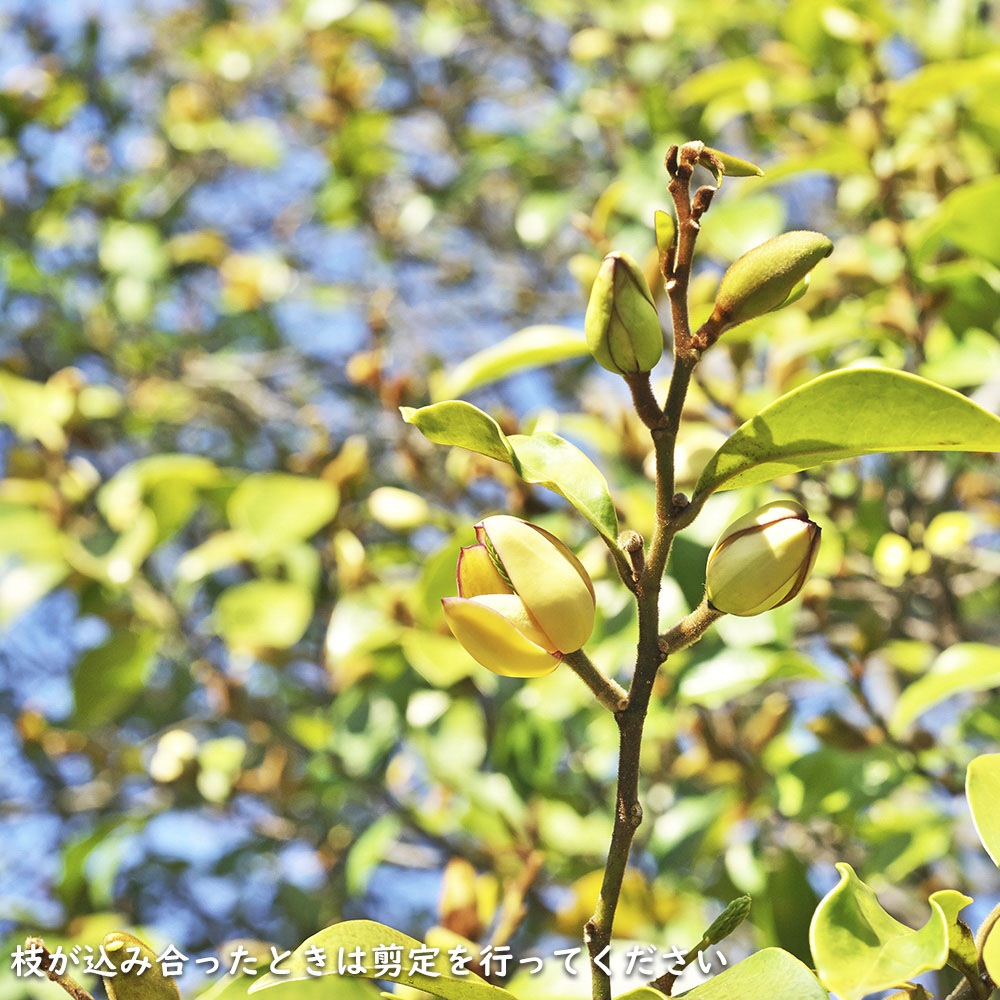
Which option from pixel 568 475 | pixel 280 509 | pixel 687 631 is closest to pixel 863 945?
pixel 687 631

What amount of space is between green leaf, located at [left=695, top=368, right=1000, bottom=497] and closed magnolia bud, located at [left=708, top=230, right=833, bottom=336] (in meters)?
0.05

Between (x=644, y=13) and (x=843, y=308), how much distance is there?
3.58 feet

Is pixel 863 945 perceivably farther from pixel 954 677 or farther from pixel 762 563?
pixel 954 677

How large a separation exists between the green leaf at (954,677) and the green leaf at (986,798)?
335 millimetres

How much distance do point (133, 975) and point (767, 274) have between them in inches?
20.2

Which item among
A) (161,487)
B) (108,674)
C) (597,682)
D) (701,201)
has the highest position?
(701,201)

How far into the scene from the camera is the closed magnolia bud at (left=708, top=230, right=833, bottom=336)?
489mm

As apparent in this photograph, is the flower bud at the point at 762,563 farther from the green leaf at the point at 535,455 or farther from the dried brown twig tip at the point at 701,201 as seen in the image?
the dried brown twig tip at the point at 701,201

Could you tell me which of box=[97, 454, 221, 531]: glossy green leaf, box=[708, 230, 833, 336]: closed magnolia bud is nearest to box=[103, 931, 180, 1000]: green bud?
box=[708, 230, 833, 336]: closed magnolia bud

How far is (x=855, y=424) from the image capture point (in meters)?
0.49

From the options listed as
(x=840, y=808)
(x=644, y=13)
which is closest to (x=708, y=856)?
(x=840, y=808)

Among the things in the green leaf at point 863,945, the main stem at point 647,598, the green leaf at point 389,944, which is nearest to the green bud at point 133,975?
the green leaf at point 389,944

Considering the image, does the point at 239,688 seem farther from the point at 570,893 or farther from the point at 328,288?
the point at 328,288

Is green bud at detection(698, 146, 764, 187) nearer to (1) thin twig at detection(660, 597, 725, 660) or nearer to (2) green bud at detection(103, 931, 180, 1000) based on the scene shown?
(1) thin twig at detection(660, 597, 725, 660)
